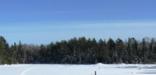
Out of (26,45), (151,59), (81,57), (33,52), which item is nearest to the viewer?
(151,59)

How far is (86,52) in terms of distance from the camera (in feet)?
265

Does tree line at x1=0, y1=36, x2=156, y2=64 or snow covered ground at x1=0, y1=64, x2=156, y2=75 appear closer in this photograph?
snow covered ground at x1=0, y1=64, x2=156, y2=75

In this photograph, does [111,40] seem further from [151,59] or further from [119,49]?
[151,59]

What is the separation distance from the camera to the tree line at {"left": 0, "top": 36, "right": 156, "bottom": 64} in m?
76.5

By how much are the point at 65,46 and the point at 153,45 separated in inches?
549

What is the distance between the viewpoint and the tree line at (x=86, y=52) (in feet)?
251

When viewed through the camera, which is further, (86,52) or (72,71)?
(86,52)

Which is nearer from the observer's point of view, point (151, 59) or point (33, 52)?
point (151, 59)

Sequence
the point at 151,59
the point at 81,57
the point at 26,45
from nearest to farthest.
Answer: the point at 151,59 < the point at 81,57 < the point at 26,45

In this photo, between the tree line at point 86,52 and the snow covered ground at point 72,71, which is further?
the tree line at point 86,52

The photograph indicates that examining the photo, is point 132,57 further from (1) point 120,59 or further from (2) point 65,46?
(2) point 65,46

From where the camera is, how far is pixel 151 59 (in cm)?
7538

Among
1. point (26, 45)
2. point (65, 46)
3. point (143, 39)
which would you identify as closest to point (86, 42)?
point (65, 46)

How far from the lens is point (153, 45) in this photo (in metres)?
84.1
